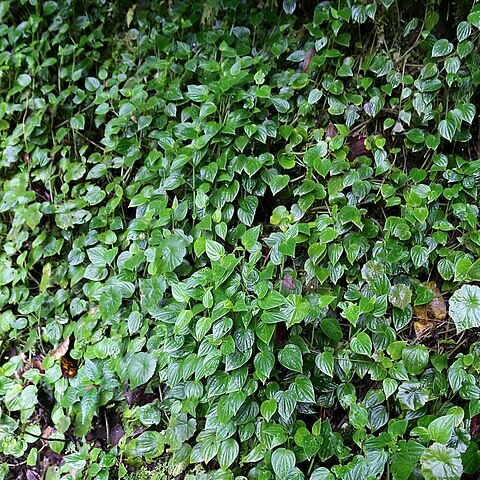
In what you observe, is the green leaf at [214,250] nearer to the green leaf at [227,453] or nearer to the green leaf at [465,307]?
the green leaf at [227,453]

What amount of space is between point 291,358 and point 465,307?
0.59m

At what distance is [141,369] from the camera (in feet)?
5.76

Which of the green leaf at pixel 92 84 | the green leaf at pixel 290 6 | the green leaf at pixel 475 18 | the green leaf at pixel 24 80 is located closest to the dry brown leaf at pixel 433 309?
the green leaf at pixel 475 18

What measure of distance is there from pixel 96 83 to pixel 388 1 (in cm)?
147

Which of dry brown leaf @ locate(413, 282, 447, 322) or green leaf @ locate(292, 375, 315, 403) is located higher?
dry brown leaf @ locate(413, 282, 447, 322)

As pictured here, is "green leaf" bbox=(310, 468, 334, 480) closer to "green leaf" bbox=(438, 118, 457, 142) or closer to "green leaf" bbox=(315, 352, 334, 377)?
"green leaf" bbox=(315, 352, 334, 377)

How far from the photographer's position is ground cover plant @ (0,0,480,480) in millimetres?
1561

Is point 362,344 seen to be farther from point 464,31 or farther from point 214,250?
point 464,31

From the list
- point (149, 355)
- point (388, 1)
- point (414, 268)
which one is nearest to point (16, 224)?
point (149, 355)

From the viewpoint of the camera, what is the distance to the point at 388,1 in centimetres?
193

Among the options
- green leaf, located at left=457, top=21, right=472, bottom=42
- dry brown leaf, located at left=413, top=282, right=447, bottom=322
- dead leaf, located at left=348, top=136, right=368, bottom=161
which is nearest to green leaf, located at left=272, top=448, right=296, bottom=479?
dry brown leaf, located at left=413, top=282, right=447, bottom=322

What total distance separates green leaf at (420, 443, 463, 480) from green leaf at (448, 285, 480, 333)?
37 centimetres

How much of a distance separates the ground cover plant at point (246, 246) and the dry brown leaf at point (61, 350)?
11mm

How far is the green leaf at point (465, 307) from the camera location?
148 centimetres
